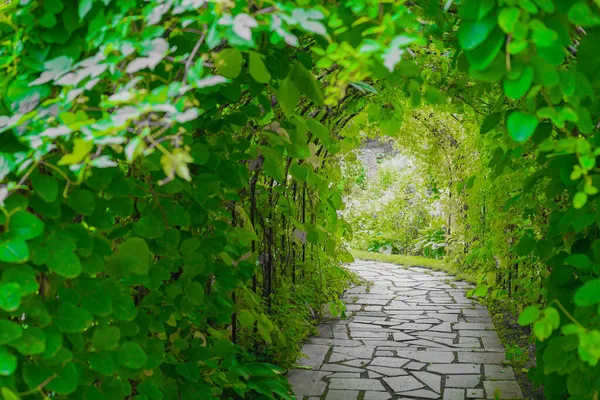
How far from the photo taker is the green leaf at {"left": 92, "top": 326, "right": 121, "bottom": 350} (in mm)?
1356

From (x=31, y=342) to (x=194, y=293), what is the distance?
804 millimetres

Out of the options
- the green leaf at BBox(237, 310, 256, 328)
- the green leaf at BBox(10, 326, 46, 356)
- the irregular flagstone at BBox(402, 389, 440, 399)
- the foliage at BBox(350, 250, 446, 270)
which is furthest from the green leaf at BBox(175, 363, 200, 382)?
the foliage at BBox(350, 250, 446, 270)

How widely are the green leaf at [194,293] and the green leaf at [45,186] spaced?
802 mm

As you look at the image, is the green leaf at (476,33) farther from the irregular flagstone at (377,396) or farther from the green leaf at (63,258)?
the irregular flagstone at (377,396)

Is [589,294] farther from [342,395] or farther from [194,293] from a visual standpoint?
[342,395]

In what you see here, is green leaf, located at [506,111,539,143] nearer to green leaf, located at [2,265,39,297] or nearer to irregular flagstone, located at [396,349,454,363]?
green leaf, located at [2,265,39,297]

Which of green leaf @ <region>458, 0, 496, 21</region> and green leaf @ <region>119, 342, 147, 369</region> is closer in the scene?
green leaf @ <region>458, 0, 496, 21</region>

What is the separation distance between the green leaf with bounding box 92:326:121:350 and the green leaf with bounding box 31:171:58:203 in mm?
342

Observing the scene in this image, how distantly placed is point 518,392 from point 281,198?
1852 mm

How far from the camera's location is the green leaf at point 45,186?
119cm

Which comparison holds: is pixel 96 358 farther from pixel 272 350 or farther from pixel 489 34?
pixel 272 350

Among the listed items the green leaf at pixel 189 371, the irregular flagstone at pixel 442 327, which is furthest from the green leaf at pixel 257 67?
the irregular flagstone at pixel 442 327

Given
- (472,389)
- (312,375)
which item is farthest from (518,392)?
(312,375)

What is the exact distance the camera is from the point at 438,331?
17.1 feet
